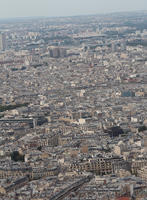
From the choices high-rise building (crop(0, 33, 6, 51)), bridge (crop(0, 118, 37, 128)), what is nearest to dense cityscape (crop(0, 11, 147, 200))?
bridge (crop(0, 118, 37, 128))

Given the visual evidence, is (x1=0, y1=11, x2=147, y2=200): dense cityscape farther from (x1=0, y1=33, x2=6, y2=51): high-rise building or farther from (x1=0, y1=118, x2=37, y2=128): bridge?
(x1=0, y1=33, x2=6, y2=51): high-rise building

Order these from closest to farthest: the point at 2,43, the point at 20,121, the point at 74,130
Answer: the point at 74,130 < the point at 20,121 < the point at 2,43

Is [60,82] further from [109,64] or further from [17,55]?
[17,55]

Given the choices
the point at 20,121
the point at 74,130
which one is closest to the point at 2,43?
the point at 20,121

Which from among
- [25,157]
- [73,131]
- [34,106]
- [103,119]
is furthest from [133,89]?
[25,157]

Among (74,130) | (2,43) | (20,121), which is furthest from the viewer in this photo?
(2,43)

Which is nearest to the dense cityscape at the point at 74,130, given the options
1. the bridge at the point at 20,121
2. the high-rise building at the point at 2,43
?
the bridge at the point at 20,121

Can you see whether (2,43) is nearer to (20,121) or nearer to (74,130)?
(20,121)

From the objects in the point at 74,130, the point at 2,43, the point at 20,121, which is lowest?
the point at 2,43
